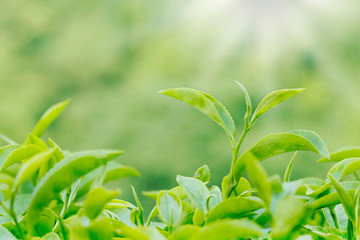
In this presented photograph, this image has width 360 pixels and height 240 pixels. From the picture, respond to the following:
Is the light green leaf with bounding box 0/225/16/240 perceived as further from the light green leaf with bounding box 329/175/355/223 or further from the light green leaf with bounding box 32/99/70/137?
the light green leaf with bounding box 329/175/355/223

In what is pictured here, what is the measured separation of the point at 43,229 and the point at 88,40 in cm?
528

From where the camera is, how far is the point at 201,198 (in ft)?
1.00

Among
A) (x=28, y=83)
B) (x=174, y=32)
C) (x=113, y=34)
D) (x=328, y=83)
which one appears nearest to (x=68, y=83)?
(x=28, y=83)

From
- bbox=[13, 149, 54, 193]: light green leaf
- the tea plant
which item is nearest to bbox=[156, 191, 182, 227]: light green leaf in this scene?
the tea plant

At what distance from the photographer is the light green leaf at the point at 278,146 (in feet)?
0.91

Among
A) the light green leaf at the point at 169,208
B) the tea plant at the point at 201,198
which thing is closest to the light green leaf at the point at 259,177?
the tea plant at the point at 201,198

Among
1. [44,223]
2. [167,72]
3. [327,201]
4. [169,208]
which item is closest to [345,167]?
[327,201]

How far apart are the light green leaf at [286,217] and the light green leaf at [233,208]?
68mm

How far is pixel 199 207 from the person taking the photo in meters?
0.30

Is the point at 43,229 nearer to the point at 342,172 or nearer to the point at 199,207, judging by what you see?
the point at 199,207

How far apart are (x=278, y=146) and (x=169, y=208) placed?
0.09 m

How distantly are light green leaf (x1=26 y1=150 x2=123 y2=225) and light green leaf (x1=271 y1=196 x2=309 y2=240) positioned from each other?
0.31 feet

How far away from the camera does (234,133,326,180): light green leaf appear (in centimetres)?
28

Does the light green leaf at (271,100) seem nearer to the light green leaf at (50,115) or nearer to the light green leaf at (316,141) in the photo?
the light green leaf at (316,141)
